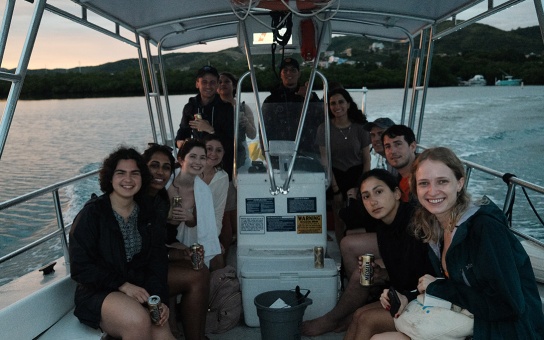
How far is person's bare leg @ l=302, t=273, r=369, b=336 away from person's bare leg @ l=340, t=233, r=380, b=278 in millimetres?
117

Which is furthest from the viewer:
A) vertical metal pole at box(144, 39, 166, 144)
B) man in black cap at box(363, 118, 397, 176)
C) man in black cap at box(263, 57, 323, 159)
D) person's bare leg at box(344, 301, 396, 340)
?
vertical metal pole at box(144, 39, 166, 144)

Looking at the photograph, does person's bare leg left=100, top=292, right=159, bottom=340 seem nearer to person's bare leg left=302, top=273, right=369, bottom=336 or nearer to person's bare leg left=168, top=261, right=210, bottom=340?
person's bare leg left=168, top=261, right=210, bottom=340

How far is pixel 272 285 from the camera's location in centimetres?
305

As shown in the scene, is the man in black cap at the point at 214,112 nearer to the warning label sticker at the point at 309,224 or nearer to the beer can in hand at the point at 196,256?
the warning label sticker at the point at 309,224

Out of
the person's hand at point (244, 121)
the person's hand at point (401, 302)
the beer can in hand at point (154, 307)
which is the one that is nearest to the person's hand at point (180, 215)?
the beer can in hand at point (154, 307)

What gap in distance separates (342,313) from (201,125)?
1920mm

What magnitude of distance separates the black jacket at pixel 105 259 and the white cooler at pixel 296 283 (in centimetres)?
59

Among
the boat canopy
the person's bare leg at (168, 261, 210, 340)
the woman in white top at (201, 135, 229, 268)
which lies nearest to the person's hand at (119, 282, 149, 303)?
the person's bare leg at (168, 261, 210, 340)

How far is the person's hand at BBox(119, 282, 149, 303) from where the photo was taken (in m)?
2.44

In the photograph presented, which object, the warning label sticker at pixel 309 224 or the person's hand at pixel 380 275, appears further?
the warning label sticker at pixel 309 224

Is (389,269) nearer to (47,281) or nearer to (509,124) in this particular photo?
(47,281)

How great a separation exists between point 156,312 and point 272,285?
83cm

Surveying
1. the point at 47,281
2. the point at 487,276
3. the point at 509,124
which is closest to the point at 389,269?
the point at 487,276

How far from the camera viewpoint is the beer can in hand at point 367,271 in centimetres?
255
